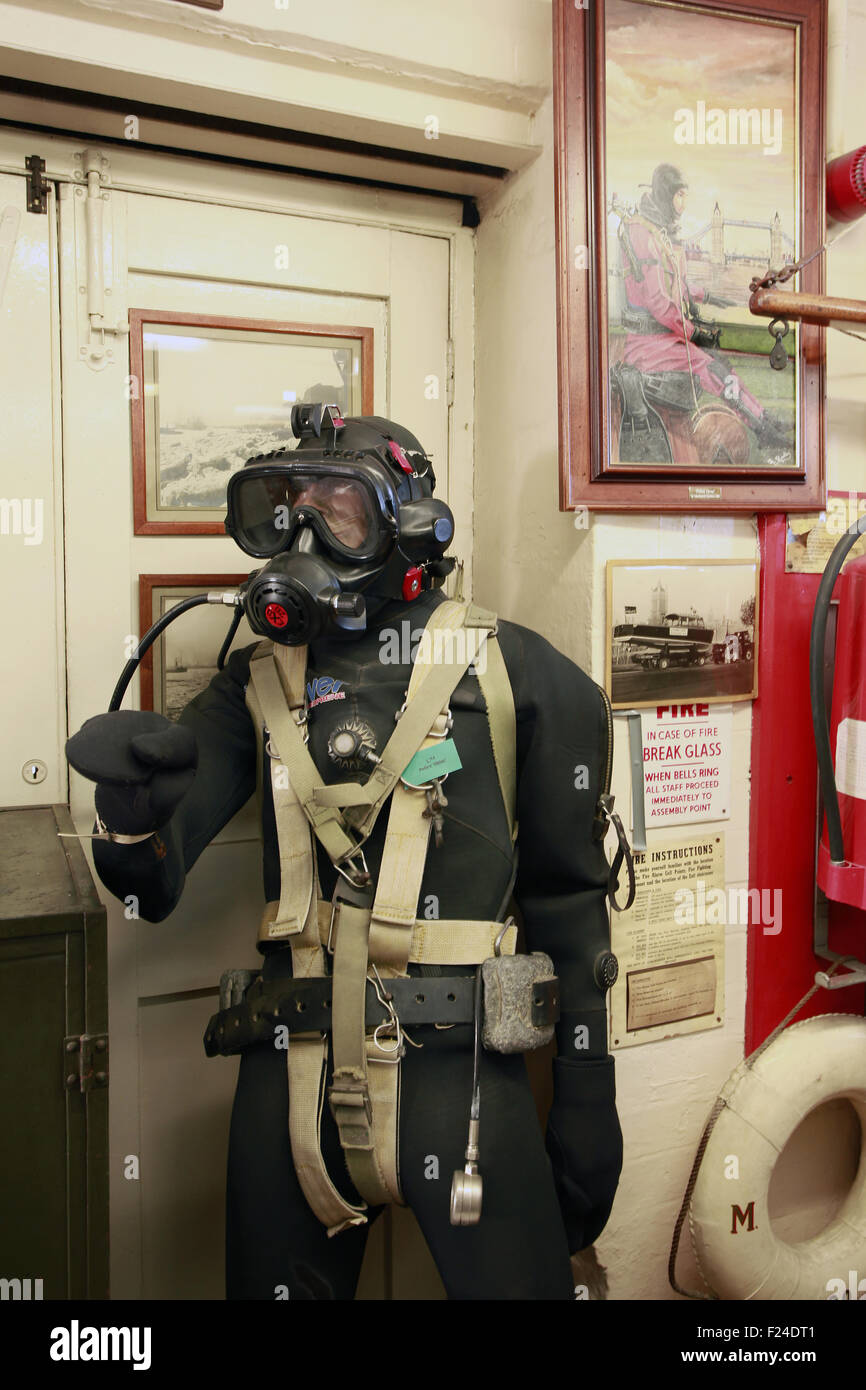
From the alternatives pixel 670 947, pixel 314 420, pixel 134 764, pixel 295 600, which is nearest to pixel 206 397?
pixel 314 420

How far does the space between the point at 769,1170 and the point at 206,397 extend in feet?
6.64

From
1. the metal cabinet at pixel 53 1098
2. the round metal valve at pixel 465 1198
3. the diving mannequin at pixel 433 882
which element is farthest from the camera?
the diving mannequin at pixel 433 882

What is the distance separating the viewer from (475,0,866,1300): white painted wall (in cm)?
204

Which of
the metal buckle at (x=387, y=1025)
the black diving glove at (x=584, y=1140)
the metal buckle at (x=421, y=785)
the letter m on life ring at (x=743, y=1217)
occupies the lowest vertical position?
the letter m on life ring at (x=743, y=1217)

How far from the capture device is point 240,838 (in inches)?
84.3

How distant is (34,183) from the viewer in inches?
75.0

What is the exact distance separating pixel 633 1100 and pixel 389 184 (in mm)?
2112

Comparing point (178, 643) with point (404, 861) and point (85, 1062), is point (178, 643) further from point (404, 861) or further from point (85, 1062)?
point (85, 1062)

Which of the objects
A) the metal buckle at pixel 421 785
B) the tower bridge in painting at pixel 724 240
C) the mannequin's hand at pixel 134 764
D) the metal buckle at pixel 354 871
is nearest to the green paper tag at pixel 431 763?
the metal buckle at pixel 421 785

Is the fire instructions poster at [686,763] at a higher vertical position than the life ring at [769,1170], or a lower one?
higher

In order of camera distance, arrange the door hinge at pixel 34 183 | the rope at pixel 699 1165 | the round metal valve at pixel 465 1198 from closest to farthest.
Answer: the round metal valve at pixel 465 1198, the door hinge at pixel 34 183, the rope at pixel 699 1165

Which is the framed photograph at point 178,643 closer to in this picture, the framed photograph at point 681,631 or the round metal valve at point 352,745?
the round metal valve at point 352,745

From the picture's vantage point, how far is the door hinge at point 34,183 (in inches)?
74.9

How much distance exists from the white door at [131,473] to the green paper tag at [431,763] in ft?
2.24
